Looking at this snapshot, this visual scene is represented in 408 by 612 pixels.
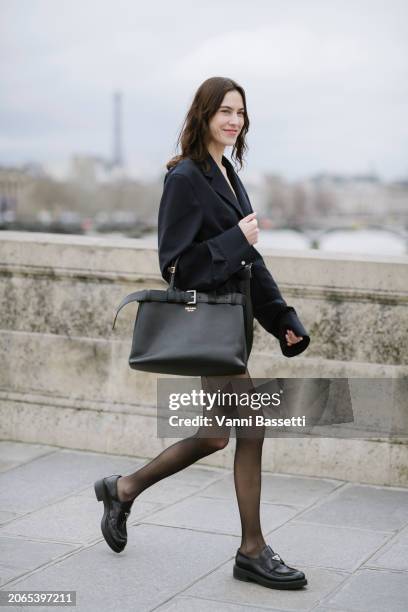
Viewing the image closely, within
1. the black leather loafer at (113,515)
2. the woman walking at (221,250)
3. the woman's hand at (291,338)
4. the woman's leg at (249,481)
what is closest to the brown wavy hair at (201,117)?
the woman walking at (221,250)

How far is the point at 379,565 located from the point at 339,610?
0.57 meters

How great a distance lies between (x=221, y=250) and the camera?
381cm

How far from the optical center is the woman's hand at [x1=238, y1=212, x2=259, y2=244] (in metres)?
3.81

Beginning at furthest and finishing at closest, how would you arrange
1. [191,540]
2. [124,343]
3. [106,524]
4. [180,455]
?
[124,343] → [191,540] → [106,524] → [180,455]

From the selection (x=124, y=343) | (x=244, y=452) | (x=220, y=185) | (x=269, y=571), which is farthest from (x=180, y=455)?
(x=124, y=343)

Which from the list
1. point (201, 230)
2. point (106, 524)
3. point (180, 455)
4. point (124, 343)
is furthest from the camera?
point (124, 343)

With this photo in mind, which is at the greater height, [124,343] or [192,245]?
[192,245]

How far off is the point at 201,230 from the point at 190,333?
386mm

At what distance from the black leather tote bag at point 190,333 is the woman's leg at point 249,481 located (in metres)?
0.24

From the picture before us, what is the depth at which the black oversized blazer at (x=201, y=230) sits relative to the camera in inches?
150

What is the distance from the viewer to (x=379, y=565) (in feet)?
13.9

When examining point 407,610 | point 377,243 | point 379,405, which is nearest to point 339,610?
point 407,610

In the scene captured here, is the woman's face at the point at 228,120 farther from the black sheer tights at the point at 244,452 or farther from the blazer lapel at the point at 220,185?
the black sheer tights at the point at 244,452

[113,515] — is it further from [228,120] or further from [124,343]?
[124,343]
